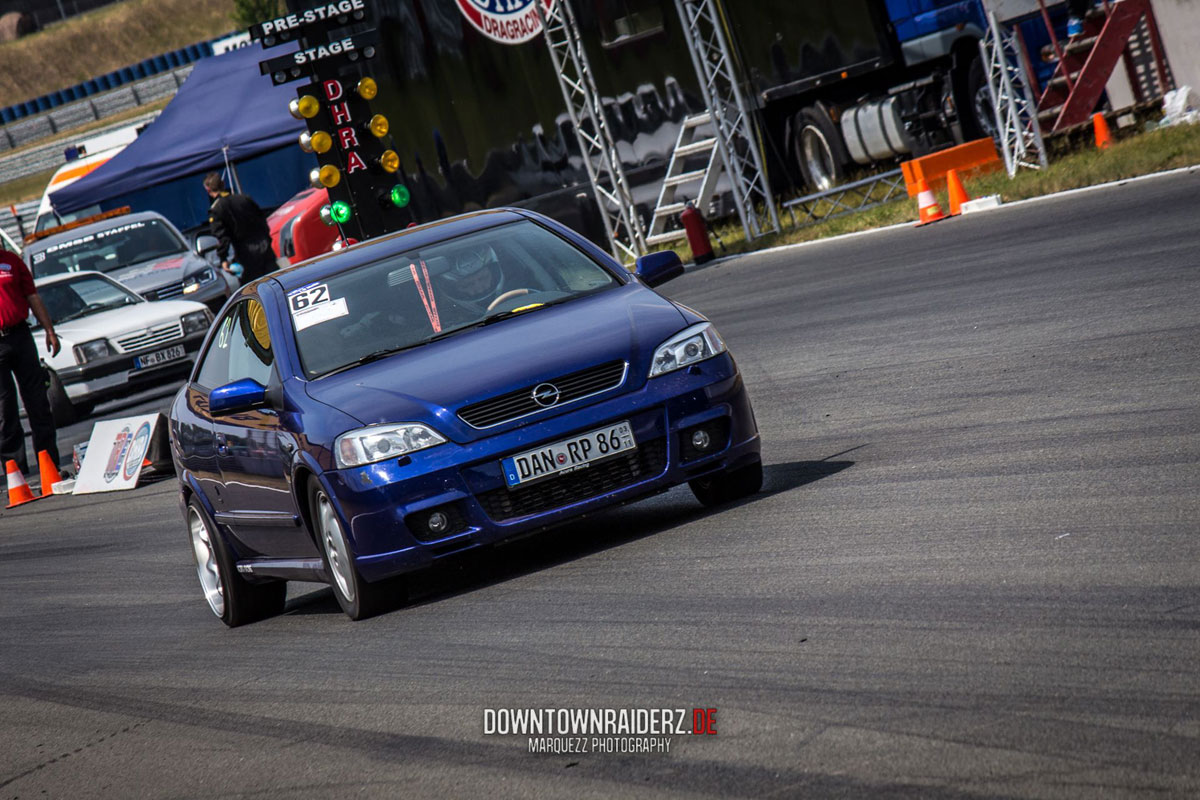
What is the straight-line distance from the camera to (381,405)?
7012mm

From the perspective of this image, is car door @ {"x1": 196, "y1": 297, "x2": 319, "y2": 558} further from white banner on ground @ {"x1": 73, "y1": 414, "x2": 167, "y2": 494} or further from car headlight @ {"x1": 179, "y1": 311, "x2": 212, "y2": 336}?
car headlight @ {"x1": 179, "y1": 311, "x2": 212, "y2": 336}

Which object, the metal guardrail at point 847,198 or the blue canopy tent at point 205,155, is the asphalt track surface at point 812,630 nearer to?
the metal guardrail at point 847,198

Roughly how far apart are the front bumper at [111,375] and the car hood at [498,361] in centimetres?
1446

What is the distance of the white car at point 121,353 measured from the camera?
21.4 m

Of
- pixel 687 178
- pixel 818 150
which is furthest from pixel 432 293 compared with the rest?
pixel 818 150

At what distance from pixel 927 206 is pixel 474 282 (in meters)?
10.1

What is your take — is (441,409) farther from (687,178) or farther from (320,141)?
(687,178)

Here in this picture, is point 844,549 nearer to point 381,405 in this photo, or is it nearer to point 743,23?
point 381,405

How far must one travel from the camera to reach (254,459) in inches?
306

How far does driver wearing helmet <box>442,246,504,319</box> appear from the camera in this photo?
793cm

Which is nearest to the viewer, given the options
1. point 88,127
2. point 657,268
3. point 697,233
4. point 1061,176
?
point 657,268

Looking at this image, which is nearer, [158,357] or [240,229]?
[158,357]

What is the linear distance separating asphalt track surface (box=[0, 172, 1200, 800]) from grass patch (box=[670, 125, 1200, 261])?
539 centimetres

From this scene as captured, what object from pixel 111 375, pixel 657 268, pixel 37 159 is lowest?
pixel 111 375
